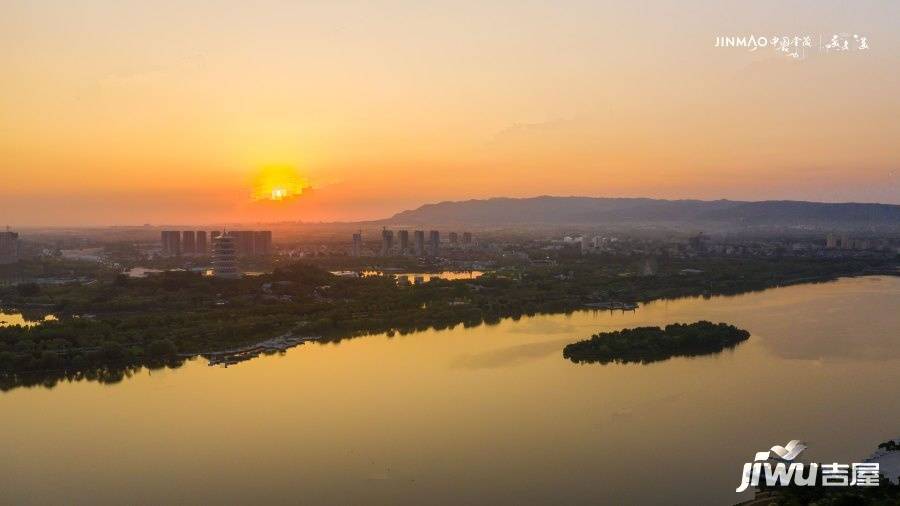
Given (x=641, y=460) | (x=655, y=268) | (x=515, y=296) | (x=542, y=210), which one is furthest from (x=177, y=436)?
(x=542, y=210)

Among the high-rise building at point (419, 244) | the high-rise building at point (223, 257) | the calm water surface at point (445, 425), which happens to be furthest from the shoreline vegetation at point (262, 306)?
the high-rise building at point (419, 244)

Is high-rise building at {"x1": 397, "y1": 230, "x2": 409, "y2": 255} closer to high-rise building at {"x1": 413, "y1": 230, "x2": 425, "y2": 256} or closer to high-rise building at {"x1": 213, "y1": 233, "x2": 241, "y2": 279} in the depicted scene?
high-rise building at {"x1": 413, "y1": 230, "x2": 425, "y2": 256}

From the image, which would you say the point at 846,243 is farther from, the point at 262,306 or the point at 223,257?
the point at 262,306

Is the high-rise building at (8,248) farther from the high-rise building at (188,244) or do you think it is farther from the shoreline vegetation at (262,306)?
the shoreline vegetation at (262,306)

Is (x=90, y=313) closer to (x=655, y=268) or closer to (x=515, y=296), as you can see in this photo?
(x=515, y=296)

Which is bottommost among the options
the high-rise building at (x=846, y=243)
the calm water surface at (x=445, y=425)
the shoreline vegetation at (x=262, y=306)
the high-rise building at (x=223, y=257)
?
the calm water surface at (x=445, y=425)

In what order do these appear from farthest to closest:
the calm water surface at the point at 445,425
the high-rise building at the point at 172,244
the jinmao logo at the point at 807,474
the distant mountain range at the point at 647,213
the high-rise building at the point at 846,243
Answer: the distant mountain range at the point at 647,213 < the high-rise building at the point at 846,243 < the high-rise building at the point at 172,244 < the calm water surface at the point at 445,425 < the jinmao logo at the point at 807,474
